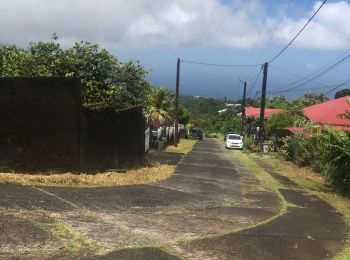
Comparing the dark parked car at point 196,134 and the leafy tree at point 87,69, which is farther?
→ the dark parked car at point 196,134

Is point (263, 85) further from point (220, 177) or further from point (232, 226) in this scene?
point (232, 226)

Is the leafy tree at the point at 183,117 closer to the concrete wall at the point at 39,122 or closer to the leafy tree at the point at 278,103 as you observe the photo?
the leafy tree at the point at 278,103

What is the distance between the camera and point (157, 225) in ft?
26.9

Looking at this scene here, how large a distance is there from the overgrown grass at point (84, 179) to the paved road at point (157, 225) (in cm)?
58

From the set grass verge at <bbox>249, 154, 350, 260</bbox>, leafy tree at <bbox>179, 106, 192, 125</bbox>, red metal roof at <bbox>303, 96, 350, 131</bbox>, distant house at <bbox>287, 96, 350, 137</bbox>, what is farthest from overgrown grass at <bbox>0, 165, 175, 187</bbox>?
leafy tree at <bbox>179, 106, 192, 125</bbox>

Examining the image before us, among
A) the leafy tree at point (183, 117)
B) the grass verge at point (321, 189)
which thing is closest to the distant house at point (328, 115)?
the grass verge at point (321, 189)

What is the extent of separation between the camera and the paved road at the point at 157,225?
664 centimetres

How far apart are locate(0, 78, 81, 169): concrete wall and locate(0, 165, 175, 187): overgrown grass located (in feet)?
1.89

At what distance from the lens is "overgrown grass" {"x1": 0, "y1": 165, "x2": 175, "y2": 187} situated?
10.8 m

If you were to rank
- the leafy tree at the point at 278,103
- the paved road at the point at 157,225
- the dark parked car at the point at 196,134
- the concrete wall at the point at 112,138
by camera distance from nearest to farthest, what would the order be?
the paved road at the point at 157,225, the concrete wall at the point at 112,138, the leafy tree at the point at 278,103, the dark parked car at the point at 196,134

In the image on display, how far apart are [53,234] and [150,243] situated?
1318 millimetres

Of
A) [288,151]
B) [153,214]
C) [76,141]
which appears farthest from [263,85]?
[153,214]

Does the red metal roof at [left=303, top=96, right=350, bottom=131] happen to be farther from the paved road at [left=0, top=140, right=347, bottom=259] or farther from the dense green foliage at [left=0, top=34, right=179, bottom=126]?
the paved road at [left=0, top=140, right=347, bottom=259]

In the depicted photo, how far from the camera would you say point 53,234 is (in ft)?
22.7
